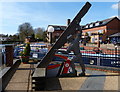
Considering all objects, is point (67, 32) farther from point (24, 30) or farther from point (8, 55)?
point (24, 30)

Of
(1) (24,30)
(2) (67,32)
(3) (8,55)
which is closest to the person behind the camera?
(2) (67,32)

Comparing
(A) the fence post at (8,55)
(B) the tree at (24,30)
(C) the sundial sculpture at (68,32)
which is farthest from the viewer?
(B) the tree at (24,30)

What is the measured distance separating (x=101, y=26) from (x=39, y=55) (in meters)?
45.0

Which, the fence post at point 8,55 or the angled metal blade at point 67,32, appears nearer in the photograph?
the angled metal blade at point 67,32

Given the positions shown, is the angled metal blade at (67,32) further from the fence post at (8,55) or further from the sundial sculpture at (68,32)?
the fence post at (8,55)

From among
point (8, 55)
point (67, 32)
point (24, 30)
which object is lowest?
point (8, 55)

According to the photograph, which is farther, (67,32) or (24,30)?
(24,30)

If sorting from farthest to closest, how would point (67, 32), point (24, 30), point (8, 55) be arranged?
1. point (24, 30)
2. point (8, 55)
3. point (67, 32)

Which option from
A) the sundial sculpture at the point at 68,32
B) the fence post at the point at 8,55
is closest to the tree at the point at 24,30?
the fence post at the point at 8,55

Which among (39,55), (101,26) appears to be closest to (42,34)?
(101,26)

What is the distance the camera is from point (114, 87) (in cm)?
457

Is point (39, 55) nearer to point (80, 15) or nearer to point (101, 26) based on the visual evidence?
point (80, 15)

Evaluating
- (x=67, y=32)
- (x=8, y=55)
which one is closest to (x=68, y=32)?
(x=67, y=32)

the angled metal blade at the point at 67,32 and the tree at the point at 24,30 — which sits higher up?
the tree at the point at 24,30
